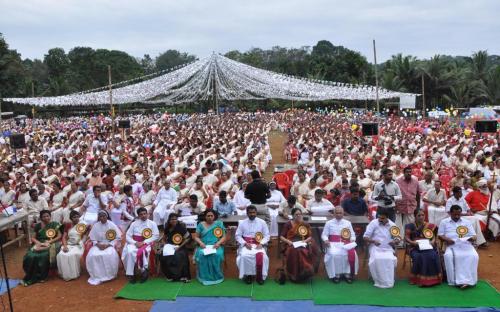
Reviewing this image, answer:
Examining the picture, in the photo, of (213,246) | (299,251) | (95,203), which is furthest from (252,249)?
(95,203)

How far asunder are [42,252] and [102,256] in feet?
3.55

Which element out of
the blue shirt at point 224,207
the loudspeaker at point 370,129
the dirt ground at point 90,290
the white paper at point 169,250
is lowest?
the dirt ground at point 90,290

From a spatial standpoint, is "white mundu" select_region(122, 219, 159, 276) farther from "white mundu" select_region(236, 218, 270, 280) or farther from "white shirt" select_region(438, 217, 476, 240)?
"white shirt" select_region(438, 217, 476, 240)

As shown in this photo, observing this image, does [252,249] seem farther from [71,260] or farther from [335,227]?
[71,260]

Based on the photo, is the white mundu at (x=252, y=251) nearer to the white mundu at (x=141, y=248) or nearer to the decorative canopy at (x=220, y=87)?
the white mundu at (x=141, y=248)

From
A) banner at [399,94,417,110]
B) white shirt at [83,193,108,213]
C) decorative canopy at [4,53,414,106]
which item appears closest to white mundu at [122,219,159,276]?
white shirt at [83,193,108,213]

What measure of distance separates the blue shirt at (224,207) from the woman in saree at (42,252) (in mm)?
2948

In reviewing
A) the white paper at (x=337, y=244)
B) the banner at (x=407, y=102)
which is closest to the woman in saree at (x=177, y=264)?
the white paper at (x=337, y=244)

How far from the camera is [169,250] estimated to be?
26.2ft

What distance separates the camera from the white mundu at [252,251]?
7.71 metres

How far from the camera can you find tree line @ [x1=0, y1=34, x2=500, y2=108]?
1673 inches

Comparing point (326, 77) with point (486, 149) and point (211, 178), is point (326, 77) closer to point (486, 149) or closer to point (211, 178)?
point (486, 149)

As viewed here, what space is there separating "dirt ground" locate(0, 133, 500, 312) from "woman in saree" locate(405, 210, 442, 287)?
1.80 feet

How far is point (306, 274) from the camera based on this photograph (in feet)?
25.1
